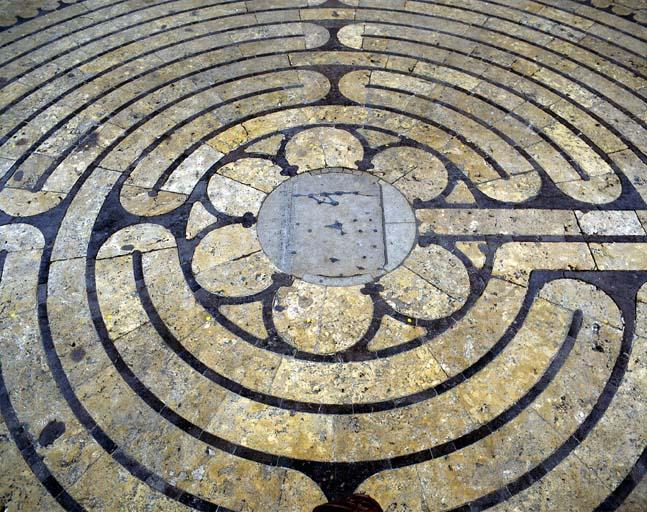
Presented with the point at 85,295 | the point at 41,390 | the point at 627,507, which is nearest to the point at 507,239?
the point at 627,507

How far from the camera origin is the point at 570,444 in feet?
21.3

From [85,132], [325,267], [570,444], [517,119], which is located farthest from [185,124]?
[570,444]

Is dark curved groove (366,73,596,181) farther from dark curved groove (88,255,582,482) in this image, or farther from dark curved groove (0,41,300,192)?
dark curved groove (88,255,582,482)

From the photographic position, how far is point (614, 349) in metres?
7.34

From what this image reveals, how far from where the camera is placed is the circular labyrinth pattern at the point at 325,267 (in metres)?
6.41

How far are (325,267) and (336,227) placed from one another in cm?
89

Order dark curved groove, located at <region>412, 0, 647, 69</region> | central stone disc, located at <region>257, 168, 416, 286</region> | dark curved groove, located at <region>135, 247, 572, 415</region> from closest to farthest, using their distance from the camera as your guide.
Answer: dark curved groove, located at <region>135, 247, 572, 415</region>
central stone disc, located at <region>257, 168, 416, 286</region>
dark curved groove, located at <region>412, 0, 647, 69</region>

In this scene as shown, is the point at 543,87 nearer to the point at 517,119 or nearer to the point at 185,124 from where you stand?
the point at 517,119

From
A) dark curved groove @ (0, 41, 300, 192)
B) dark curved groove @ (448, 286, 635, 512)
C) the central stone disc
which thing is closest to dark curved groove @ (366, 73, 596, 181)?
the central stone disc

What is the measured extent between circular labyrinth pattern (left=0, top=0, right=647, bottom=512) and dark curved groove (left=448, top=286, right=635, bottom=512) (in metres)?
0.04

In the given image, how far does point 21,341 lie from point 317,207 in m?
5.17

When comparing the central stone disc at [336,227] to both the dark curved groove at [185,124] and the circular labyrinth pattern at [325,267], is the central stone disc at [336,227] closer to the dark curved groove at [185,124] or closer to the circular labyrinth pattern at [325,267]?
the circular labyrinth pattern at [325,267]

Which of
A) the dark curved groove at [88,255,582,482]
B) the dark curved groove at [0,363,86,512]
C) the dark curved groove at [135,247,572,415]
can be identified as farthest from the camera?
the dark curved groove at [135,247,572,415]

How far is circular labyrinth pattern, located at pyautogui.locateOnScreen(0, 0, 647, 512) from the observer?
21.0 feet
